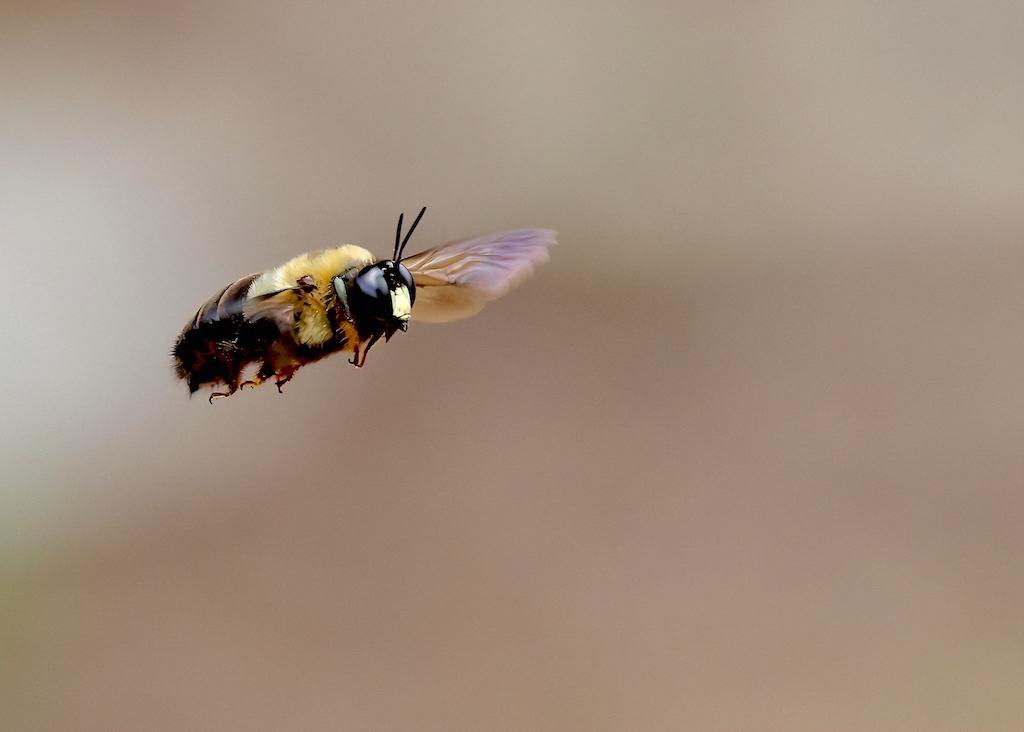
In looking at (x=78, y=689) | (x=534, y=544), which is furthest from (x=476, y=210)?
(x=78, y=689)

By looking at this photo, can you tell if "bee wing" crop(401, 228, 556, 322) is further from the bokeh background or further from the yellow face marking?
the bokeh background

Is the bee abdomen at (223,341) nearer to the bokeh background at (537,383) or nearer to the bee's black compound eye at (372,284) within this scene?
the bee's black compound eye at (372,284)

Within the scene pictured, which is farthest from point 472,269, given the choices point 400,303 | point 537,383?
point 537,383

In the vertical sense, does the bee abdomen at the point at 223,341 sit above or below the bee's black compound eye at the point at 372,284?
below

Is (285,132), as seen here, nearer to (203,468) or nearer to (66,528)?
(203,468)

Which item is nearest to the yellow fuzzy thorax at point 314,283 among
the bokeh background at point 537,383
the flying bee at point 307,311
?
the flying bee at point 307,311

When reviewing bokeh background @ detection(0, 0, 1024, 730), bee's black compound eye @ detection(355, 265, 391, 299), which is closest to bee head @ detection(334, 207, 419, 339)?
bee's black compound eye @ detection(355, 265, 391, 299)

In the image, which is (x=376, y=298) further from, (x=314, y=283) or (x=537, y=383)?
(x=537, y=383)
